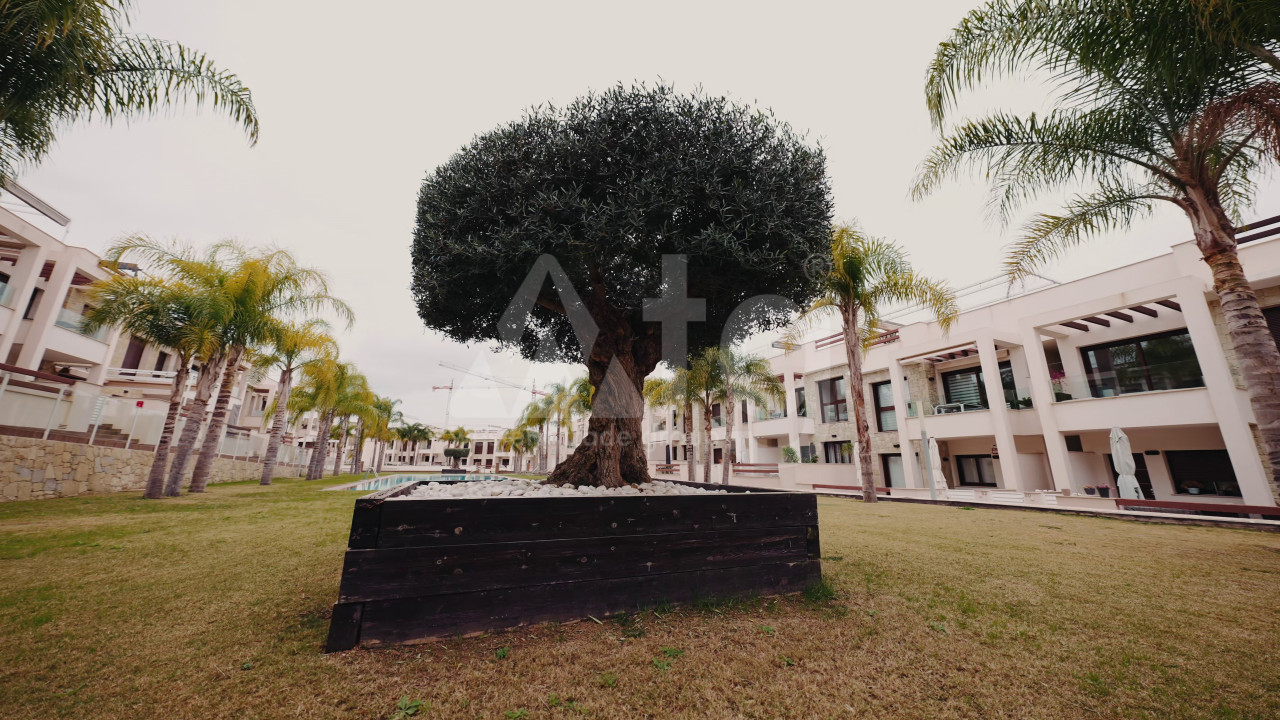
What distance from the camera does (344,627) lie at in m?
2.72

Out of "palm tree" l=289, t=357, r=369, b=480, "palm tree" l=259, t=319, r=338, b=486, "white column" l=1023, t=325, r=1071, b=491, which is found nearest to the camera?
"white column" l=1023, t=325, r=1071, b=491

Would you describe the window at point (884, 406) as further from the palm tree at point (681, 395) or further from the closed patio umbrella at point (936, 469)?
the palm tree at point (681, 395)

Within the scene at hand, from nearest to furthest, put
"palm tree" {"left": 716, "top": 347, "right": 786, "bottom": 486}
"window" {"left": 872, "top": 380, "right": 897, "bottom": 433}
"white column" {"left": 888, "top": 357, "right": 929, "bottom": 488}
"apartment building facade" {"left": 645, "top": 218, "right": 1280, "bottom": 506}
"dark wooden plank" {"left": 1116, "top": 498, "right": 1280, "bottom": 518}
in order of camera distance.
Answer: "dark wooden plank" {"left": 1116, "top": 498, "right": 1280, "bottom": 518}
"apartment building facade" {"left": 645, "top": 218, "right": 1280, "bottom": 506}
"white column" {"left": 888, "top": 357, "right": 929, "bottom": 488}
"window" {"left": 872, "top": 380, "right": 897, "bottom": 433}
"palm tree" {"left": 716, "top": 347, "right": 786, "bottom": 486}

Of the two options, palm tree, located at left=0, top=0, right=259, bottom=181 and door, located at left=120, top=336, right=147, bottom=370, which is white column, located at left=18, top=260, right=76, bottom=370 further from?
palm tree, located at left=0, top=0, right=259, bottom=181

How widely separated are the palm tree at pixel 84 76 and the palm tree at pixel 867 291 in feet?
45.4

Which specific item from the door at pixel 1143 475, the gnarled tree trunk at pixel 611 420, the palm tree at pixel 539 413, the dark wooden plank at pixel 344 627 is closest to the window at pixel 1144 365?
the door at pixel 1143 475

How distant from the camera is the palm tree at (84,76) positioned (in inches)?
178

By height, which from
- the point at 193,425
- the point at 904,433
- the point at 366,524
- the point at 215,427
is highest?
the point at 904,433

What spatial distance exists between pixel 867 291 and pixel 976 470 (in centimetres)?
1241

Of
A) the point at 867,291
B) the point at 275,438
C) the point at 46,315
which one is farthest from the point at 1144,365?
the point at 46,315

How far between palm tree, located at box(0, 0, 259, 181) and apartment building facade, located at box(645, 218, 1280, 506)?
→ 2093 centimetres

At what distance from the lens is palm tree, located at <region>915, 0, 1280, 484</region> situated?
5.65m

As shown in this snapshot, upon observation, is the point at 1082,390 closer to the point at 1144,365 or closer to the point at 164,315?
the point at 1144,365

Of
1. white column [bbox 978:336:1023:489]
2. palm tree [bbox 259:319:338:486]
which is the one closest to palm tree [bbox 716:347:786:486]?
white column [bbox 978:336:1023:489]
